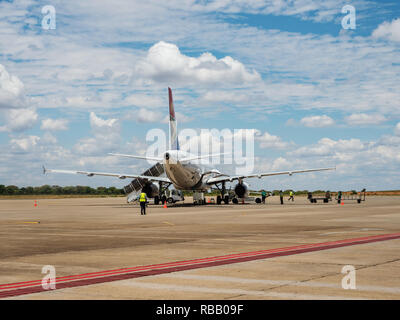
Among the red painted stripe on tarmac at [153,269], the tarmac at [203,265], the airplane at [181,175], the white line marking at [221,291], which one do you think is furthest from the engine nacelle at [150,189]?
the white line marking at [221,291]

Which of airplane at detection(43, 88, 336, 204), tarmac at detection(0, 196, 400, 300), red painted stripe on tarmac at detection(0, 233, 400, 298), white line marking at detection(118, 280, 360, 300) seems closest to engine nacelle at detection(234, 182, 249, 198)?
airplane at detection(43, 88, 336, 204)

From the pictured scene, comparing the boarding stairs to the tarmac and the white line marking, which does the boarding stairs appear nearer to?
the tarmac

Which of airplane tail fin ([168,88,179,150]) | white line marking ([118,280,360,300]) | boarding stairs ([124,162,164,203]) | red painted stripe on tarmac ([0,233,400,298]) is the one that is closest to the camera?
white line marking ([118,280,360,300])

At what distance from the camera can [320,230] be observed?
900 inches

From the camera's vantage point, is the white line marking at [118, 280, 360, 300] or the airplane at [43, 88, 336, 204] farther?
the airplane at [43, 88, 336, 204]

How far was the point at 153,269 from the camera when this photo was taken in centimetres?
1186

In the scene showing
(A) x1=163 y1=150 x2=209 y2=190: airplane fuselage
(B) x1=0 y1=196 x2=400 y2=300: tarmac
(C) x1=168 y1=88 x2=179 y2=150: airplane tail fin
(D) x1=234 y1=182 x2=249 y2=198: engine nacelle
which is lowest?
(B) x1=0 y1=196 x2=400 y2=300: tarmac

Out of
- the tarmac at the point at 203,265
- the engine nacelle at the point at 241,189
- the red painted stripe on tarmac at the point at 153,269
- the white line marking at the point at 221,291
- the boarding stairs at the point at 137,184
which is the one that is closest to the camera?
the white line marking at the point at 221,291

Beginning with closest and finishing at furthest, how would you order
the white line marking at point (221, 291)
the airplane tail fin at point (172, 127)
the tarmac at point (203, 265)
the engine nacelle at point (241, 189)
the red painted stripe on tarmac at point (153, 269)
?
the white line marking at point (221, 291) → the tarmac at point (203, 265) → the red painted stripe on tarmac at point (153, 269) → the airplane tail fin at point (172, 127) → the engine nacelle at point (241, 189)

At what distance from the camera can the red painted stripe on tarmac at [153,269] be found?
969cm

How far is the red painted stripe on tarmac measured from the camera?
382 inches

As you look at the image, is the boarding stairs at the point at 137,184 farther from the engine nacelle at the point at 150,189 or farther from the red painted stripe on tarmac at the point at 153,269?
the red painted stripe on tarmac at the point at 153,269
